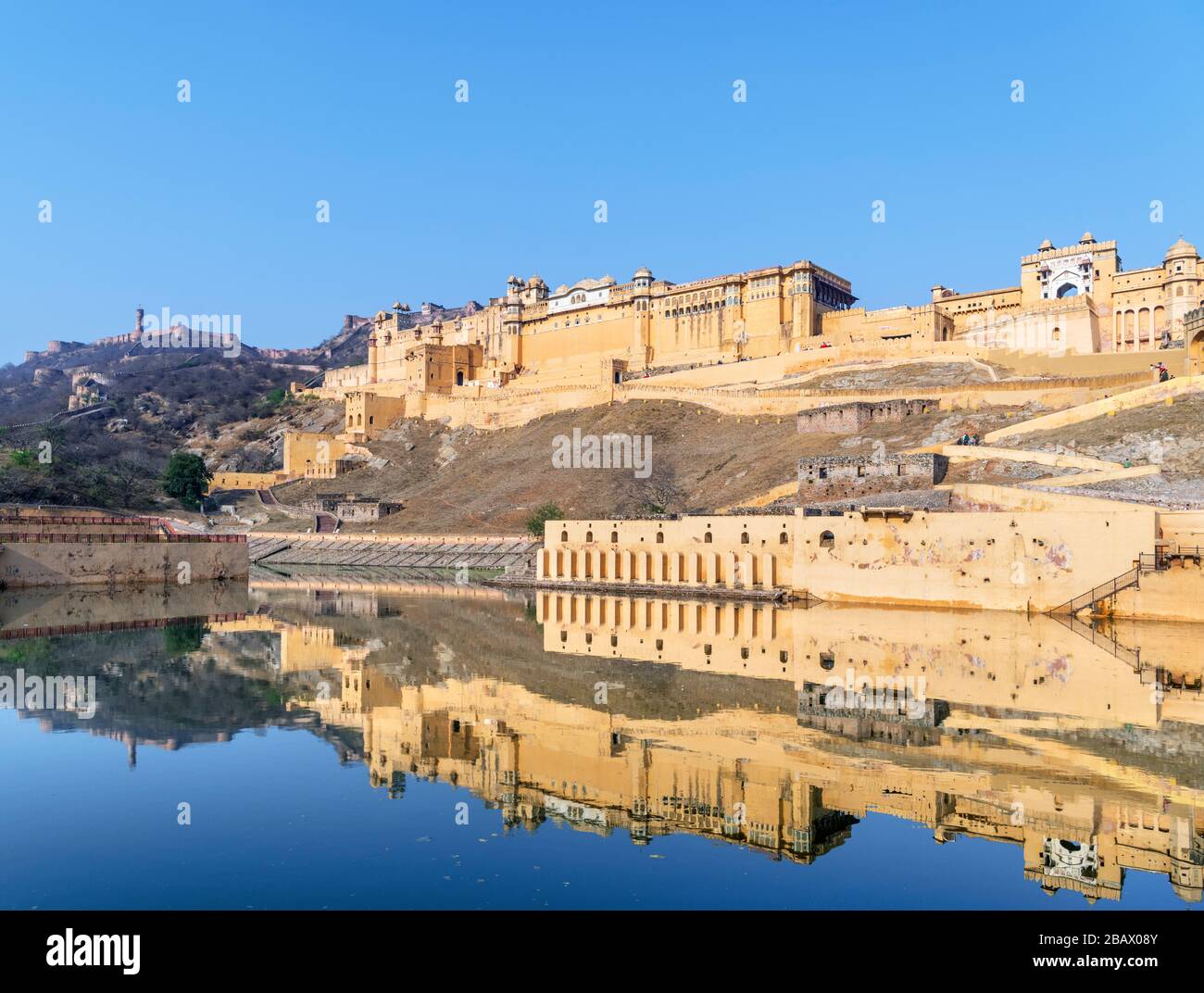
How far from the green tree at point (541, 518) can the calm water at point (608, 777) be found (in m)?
32.4

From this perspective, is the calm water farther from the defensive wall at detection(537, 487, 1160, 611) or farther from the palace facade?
the palace facade

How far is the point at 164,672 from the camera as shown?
63.8 ft

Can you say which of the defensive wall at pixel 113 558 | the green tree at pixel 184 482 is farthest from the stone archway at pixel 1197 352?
the green tree at pixel 184 482

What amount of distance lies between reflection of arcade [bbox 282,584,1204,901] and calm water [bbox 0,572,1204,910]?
6cm

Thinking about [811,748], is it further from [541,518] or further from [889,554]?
[541,518]

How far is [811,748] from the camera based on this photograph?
43.4 feet

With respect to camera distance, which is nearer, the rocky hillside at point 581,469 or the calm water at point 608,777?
the calm water at point 608,777

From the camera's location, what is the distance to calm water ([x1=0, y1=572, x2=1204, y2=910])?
27.9 feet

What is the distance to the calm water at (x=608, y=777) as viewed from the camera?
8492 millimetres

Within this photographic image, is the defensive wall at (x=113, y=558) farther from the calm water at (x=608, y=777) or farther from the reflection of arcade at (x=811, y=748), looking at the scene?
the reflection of arcade at (x=811, y=748)

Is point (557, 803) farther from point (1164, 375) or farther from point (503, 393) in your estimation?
point (503, 393)

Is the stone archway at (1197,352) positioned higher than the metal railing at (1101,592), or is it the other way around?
the stone archway at (1197,352)

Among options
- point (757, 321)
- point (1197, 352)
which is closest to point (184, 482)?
point (757, 321)

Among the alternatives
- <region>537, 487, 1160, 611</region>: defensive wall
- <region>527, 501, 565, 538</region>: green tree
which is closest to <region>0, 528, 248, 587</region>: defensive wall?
<region>527, 501, 565, 538</region>: green tree
